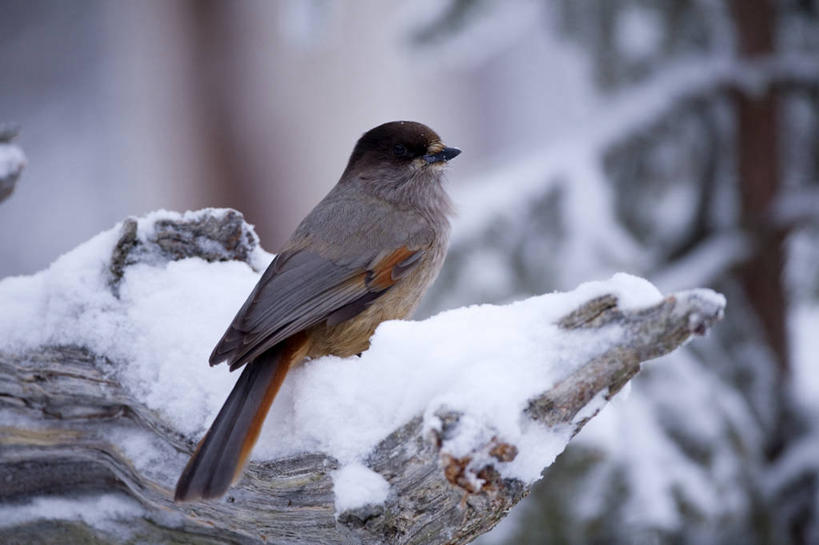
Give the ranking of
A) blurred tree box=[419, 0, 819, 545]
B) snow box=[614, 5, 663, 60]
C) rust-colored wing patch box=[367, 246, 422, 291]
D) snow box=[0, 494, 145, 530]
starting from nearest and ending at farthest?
1. snow box=[0, 494, 145, 530]
2. rust-colored wing patch box=[367, 246, 422, 291]
3. blurred tree box=[419, 0, 819, 545]
4. snow box=[614, 5, 663, 60]

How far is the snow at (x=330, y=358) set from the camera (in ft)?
6.56

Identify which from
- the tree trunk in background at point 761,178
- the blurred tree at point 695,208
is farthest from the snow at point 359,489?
the tree trunk in background at point 761,178

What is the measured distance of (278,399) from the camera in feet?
8.52

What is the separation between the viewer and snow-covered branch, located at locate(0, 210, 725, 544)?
198 cm

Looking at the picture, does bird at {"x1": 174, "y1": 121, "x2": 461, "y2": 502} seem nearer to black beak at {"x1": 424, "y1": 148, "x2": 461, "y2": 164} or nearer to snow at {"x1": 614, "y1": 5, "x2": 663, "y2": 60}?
black beak at {"x1": 424, "y1": 148, "x2": 461, "y2": 164}

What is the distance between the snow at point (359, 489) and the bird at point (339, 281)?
0.28 m

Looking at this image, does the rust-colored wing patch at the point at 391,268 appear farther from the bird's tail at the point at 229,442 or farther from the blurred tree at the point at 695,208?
the blurred tree at the point at 695,208

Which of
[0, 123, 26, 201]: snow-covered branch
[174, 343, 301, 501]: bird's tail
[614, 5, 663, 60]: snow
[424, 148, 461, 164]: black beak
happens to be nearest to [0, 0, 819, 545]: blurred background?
[614, 5, 663, 60]: snow

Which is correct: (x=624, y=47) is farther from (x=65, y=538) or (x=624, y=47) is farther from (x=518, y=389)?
(x=65, y=538)

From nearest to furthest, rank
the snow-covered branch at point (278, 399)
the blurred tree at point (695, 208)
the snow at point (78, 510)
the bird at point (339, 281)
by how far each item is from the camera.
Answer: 1. the snow-covered branch at point (278, 399)
2. the bird at point (339, 281)
3. the snow at point (78, 510)
4. the blurred tree at point (695, 208)

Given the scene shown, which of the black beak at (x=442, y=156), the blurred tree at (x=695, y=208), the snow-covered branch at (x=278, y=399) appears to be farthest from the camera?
the blurred tree at (x=695, y=208)

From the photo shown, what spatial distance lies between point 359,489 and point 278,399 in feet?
1.78

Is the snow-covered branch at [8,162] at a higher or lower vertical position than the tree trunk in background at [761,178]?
higher

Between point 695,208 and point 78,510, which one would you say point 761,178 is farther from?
point 78,510
